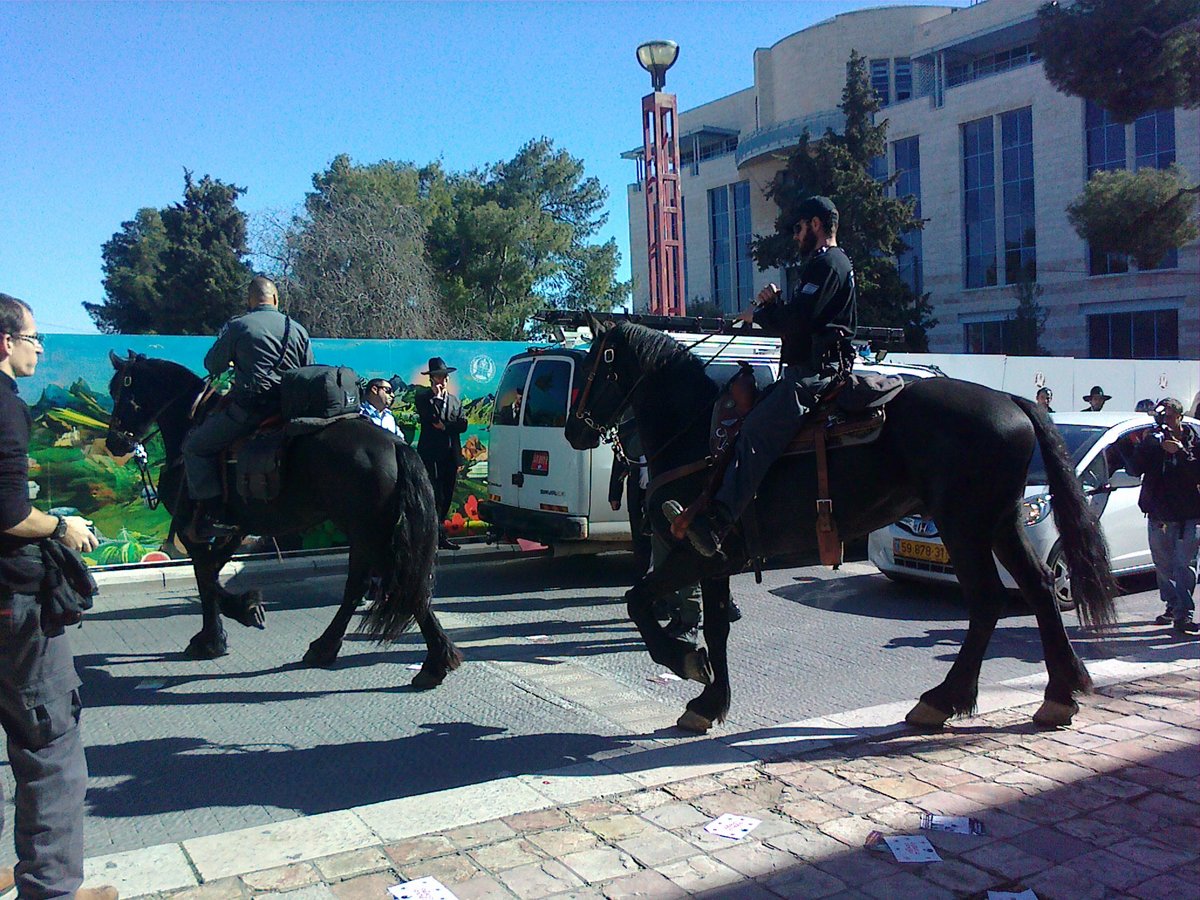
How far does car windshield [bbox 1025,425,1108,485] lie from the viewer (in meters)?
9.15

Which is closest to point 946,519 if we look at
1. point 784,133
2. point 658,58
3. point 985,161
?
point 658,58

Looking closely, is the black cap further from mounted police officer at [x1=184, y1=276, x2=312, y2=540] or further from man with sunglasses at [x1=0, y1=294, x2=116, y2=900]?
man with sunglasses at [x1=0, y1=294, x2=116, y2=900]

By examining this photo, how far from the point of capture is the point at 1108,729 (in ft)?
17.1

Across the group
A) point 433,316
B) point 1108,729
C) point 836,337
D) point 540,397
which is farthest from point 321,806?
point 433,316

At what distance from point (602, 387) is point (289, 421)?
241 cm

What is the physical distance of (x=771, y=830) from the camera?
3959 millimetres

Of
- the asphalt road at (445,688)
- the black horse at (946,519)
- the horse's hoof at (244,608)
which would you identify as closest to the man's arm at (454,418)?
the asphalt road at (445,688)

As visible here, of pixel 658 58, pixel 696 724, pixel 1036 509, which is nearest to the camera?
pixel 696 724

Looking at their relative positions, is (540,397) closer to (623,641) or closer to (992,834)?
(623,641)

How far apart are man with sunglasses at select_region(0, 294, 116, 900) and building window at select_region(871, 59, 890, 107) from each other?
56782 millimetres

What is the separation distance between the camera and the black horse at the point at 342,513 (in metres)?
6.34

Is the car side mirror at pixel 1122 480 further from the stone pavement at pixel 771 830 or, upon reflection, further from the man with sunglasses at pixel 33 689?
the man with sunglasses at pixel 33 689

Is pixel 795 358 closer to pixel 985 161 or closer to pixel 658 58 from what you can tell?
pixel 658 58

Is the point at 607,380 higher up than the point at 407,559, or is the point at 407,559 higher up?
the point at 607,380
